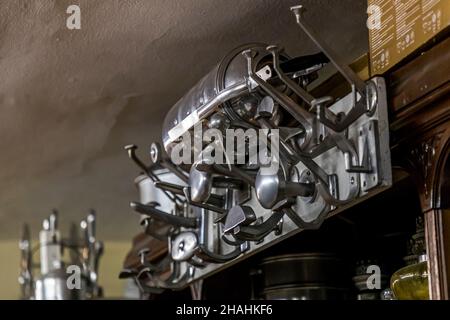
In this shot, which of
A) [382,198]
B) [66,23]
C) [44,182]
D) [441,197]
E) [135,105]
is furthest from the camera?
[44,182]

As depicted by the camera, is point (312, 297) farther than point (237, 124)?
Yes

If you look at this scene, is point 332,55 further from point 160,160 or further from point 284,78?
point 160,160

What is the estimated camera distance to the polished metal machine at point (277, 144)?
1.17 metres

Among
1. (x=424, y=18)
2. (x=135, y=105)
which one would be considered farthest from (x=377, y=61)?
(x=135, y=105)

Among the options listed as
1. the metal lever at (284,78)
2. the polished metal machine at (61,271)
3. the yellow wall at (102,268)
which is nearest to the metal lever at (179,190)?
the metal lever at (284,78)

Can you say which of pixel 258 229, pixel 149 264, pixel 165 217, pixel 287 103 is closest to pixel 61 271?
pixel 149 264

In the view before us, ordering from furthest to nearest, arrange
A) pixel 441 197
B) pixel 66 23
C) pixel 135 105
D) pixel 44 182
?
pixel 44 182 < pixel 135 105 < pixel 66 23 < pixel 441 197

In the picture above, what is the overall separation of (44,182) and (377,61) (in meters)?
1.55

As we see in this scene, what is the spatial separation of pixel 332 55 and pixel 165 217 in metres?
0.64

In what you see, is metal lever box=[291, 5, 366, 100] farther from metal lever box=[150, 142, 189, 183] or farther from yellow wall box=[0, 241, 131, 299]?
yellow wall box=[0, 241, 131, 299]

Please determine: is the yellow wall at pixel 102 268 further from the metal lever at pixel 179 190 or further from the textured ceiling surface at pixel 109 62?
the metal lever at pixel 179 190

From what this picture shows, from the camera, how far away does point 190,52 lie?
5.55 ft
